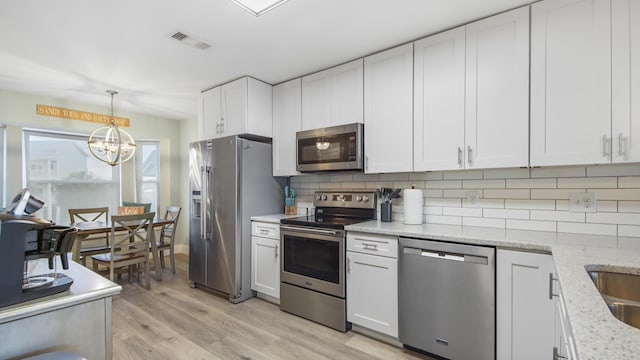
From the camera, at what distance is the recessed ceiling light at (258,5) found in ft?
6.38

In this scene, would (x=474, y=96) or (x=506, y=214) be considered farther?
(x=506, y=214)

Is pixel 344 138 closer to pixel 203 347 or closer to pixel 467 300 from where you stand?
pixel 467 300

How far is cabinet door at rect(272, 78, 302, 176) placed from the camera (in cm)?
322

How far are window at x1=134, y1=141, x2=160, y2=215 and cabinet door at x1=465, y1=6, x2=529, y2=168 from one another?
5058mm

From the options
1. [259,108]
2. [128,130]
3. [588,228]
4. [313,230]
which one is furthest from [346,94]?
[128,130]

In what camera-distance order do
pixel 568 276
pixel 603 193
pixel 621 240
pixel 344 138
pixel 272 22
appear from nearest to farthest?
pixel 568 276 → pixel 621 240 → pixel 603 193 → pixel 272 22 → pixel 344 138

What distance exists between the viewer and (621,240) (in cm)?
178

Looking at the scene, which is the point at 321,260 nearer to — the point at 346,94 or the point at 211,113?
the point at 346,94

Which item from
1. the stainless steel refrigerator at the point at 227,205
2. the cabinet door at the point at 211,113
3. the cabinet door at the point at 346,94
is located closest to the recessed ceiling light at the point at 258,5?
the cabinet door at the point at 346,94

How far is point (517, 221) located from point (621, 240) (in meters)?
0.55

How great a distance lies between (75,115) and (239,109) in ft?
8.76

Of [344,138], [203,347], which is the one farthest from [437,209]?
[203,347]

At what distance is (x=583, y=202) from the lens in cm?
198

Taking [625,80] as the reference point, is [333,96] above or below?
above
